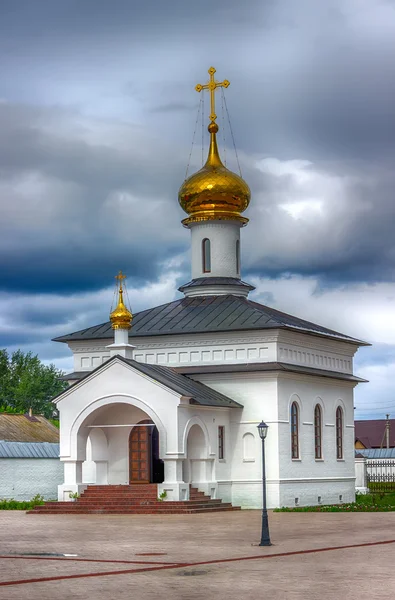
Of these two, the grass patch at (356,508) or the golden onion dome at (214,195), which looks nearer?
the grass patch at (356,508)

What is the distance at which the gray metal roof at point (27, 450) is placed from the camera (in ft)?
119

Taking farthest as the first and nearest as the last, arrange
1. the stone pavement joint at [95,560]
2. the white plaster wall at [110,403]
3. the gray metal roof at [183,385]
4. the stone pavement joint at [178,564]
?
the gray metal roof at [183,385] → the white plaster wall at [110,403] → the stone pavement joint at [95,560] → the stone pavement joint at [178,564]

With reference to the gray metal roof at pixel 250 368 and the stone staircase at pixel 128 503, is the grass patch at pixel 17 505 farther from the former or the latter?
the gray metal roof at pixel 250 368

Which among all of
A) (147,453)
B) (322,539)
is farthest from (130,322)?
(322,539)

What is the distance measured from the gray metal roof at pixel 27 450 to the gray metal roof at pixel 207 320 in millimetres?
3836

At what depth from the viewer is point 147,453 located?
109 ft

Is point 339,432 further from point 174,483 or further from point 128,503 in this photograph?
point 128,503

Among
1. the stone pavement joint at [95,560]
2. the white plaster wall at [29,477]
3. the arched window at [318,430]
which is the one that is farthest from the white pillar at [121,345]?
the stone pavement joint at [95,560]

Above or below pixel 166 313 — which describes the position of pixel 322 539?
below

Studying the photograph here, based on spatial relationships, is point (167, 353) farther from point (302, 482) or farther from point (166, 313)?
point (302, 482)

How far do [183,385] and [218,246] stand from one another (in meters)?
7.38

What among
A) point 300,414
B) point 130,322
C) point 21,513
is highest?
point 130,322

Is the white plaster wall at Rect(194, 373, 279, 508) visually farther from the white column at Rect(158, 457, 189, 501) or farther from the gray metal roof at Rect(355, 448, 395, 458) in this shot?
the gray metal roof at Rect(355, 448, 395, 458)

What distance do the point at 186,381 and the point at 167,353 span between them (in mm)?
2330
